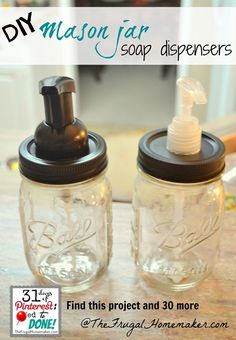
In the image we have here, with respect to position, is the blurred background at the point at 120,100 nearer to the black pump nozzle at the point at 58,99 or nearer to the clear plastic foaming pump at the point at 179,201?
the clear plastic foaming pump at the point at 179,201

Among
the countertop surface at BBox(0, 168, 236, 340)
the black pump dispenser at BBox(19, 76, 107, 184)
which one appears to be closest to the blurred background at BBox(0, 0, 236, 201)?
the countertop surface at BBox(0, 168, 236, 340)

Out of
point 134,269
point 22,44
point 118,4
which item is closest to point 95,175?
point 134,269

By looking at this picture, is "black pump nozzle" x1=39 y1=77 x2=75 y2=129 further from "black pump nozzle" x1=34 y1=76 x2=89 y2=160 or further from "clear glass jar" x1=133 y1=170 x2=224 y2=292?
"clear glass jar" x1=133 y1=170 x2=224 y2=292

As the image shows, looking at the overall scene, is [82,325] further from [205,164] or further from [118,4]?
[118,4]

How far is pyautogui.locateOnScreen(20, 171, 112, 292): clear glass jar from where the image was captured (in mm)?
522

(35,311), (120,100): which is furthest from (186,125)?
(120,100)

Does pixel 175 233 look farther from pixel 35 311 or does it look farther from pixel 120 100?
pixel 120 100

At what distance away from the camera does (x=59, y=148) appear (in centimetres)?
44

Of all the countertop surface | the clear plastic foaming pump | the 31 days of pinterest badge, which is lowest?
the countertop surface

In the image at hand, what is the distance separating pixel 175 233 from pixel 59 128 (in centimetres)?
20

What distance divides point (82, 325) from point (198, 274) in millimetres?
154

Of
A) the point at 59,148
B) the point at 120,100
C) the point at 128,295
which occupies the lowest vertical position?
the point at 120,100

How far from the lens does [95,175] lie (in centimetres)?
45

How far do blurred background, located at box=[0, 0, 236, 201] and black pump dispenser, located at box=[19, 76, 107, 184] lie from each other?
505 millimetres
